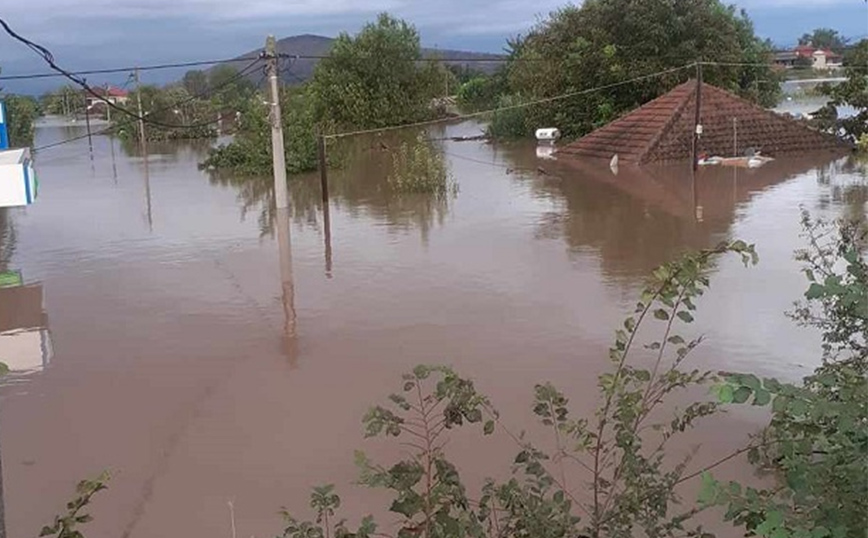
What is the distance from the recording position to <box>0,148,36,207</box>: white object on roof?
9.12 m

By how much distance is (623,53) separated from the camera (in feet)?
75.3

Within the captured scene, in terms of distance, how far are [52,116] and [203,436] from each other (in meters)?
47.6

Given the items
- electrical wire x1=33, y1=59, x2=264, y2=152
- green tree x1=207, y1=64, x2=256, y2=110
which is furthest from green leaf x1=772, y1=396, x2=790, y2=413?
green tree x1=207, y1=64, x2=256, y2=110

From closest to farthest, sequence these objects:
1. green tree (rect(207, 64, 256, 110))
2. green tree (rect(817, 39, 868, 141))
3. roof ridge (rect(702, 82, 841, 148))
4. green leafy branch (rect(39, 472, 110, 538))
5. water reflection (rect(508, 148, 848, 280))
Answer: green leafy branch (rect(39, 472, 110, 538)) < water reflection (rect(508, 148, 848, 280)) < green tree (rect(817, 39, 868, 141)) < roof ridge (rect(702, 82, 841, 148)) < green tree (rect(207, 64, 256, 110))

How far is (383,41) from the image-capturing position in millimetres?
30984

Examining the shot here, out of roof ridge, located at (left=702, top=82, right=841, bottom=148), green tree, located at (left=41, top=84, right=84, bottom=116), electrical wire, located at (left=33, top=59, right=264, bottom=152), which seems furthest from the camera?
green tree, located at (left=41, top=84, right=84, bottom=116)

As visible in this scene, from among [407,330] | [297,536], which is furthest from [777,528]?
[407,330]

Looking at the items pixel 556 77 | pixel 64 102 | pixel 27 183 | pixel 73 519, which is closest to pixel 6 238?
pixel 27 183

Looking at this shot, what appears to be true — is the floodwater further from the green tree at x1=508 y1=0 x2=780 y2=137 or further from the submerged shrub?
the green tree at x1=508 y1=0 x2=780 y2=137

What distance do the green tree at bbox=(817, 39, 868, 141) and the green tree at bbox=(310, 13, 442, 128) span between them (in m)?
14.1

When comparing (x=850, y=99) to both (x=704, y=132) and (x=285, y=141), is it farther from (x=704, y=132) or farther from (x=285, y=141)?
(x=285, y=141)

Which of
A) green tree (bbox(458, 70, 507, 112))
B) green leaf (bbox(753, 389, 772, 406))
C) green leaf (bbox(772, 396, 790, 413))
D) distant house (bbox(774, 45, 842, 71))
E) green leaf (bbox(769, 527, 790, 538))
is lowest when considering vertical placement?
green leaf (bbox(769, 527, 790, 538))

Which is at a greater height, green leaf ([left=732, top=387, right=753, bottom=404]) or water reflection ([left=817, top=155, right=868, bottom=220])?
green leaf ([left=732, top=387, right=753, bottom=404])

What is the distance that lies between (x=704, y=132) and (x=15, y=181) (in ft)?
47.1
